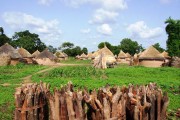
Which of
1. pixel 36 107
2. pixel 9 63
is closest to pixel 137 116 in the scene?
pixel 36 107

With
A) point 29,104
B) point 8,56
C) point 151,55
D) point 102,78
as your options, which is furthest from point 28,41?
point 29,104

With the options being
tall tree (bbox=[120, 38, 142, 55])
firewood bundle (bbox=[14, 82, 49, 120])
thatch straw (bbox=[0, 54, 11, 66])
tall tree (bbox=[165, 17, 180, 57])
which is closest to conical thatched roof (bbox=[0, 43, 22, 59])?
thatch straw (bbox=[0, 54, 11, 66])

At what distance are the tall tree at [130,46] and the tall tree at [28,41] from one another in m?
34.0

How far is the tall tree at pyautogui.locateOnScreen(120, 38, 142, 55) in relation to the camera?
355 ft

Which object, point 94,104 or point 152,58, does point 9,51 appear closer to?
point 152,58

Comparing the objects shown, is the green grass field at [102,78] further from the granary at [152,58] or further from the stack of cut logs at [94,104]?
the granary at [152,58]

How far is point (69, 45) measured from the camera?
409 feet

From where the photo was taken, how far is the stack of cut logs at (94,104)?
6.77 meters

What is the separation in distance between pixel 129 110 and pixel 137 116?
1.70 ft

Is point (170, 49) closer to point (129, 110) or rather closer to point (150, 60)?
point (150, 60)

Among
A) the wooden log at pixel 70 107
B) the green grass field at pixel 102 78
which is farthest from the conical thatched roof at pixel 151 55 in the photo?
the wooden log at pixel 70 107

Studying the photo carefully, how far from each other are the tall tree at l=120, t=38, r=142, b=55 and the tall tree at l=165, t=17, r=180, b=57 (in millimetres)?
60556

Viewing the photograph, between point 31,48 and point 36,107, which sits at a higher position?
point 31,48

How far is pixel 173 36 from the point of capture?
1805 inches
